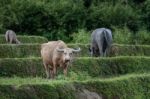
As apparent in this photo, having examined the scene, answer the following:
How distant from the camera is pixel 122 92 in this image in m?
14.9

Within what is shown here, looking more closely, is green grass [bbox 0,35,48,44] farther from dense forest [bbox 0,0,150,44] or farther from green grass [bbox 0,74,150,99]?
green grass [bbox 0,74,150,99]

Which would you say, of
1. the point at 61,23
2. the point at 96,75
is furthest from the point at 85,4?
the point at 96,75

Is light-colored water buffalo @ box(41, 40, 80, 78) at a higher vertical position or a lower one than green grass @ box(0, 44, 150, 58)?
higher

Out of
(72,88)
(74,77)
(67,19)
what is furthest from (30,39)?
(72,88)

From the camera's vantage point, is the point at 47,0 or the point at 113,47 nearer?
the point at 113,47

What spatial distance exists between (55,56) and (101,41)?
5.05 meters

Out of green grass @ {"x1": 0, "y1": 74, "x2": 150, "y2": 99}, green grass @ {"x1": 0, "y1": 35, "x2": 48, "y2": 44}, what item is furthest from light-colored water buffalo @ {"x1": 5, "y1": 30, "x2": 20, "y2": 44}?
green grass @ {"x1": 0, "y1": 74, "x2": 150, "y2": 99}

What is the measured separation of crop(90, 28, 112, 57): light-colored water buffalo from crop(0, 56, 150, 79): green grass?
1.72 metres

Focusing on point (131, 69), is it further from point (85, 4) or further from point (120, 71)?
point (85, 4)

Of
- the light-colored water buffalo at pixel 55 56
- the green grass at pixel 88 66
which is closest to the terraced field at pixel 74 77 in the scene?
the green grass at pixel 88 66

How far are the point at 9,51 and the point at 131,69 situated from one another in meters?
4.49

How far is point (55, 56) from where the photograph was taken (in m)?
15.7

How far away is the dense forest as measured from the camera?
33375 mm

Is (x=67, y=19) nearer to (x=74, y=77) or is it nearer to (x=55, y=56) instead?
(x=74, y=77)
